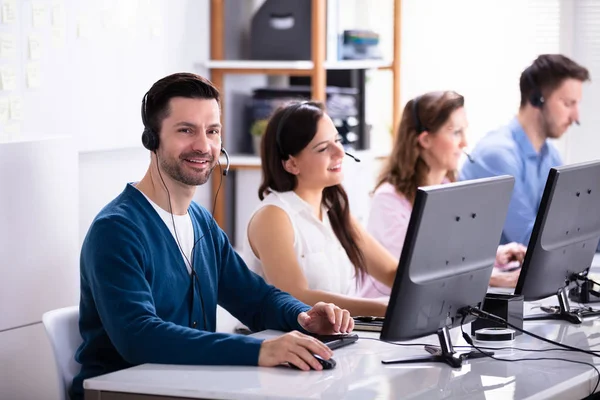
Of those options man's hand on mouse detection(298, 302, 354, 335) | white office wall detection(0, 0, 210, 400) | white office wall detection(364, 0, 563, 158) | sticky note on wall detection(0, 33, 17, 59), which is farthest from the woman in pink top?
white office wall detection(364, 0, 563, 158)

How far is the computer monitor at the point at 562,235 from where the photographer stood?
8.05ft

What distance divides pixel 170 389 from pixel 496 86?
3.75m

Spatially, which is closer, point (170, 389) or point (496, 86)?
point (170, 389)

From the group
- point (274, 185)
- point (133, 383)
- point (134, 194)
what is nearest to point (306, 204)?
point (274, 185)

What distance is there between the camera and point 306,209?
9.87ft

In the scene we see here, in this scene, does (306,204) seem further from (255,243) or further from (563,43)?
(563,43)

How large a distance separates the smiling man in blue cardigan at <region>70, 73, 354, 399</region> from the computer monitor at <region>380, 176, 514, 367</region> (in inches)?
7.7

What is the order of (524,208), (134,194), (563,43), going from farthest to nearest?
(563,43)
(524,208)
(134,194)

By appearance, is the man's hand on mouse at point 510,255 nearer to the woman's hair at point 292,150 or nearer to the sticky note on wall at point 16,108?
the woman's hair at point 292,150

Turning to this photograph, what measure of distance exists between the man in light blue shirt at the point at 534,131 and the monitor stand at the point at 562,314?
56.1 inches

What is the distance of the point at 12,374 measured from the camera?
8.91ft

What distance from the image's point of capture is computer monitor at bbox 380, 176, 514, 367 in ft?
6.44

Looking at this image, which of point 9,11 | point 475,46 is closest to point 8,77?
point 9,11

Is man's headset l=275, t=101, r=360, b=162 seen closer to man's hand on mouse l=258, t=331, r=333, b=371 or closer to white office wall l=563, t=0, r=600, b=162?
man's hand on mouse l=258, t=331, r=333, b=371
